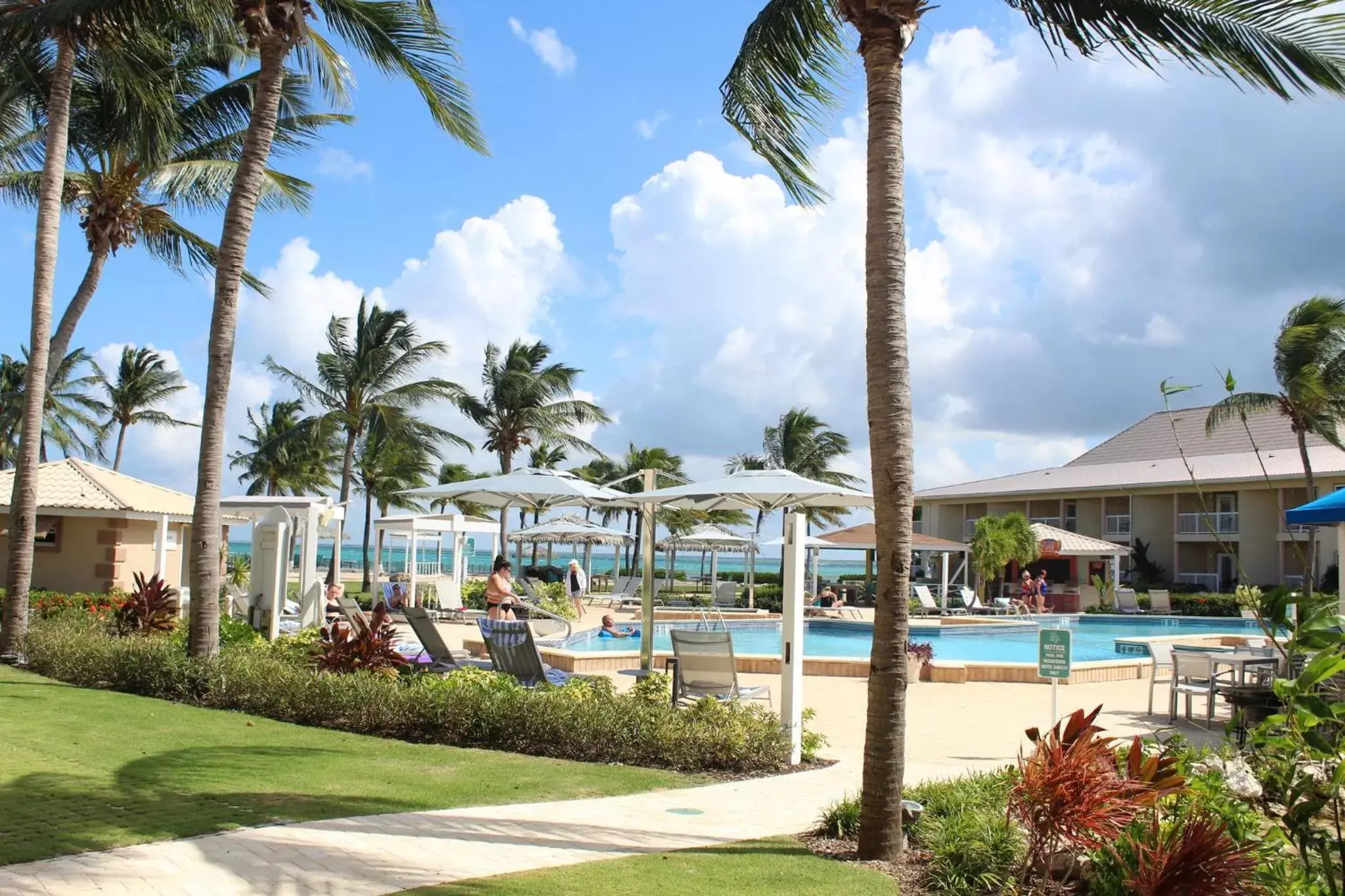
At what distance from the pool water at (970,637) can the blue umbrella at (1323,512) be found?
868 cm

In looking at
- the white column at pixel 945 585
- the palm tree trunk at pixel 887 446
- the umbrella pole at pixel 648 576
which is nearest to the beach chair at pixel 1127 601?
the white column at pixel 945 585

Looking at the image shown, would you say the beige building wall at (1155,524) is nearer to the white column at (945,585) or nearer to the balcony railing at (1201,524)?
the balcony railing at (1201,524)

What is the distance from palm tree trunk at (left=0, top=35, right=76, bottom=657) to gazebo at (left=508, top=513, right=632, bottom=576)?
17.6 m

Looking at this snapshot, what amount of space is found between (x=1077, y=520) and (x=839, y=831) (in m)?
40.8

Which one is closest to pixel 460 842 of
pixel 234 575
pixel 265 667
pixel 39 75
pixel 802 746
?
pixel 802 746

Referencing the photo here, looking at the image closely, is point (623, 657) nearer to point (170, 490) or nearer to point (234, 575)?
point (170, 490)

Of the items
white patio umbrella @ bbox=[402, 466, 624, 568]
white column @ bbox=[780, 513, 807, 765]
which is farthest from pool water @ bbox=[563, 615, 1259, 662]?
white column @ bbox=[780, 513, 807, 765]

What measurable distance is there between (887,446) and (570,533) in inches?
1155

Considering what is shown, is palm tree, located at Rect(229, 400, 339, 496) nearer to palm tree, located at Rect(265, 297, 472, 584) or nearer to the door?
palm tree, located at Rect(265, 297, 472, 584)

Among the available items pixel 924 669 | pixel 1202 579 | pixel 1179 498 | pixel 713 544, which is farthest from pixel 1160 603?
pixel 924 669

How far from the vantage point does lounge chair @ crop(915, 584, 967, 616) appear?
29750mm

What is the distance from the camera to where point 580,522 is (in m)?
31.7

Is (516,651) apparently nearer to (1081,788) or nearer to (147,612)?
(147,612)

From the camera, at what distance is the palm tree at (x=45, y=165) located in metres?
12.4
